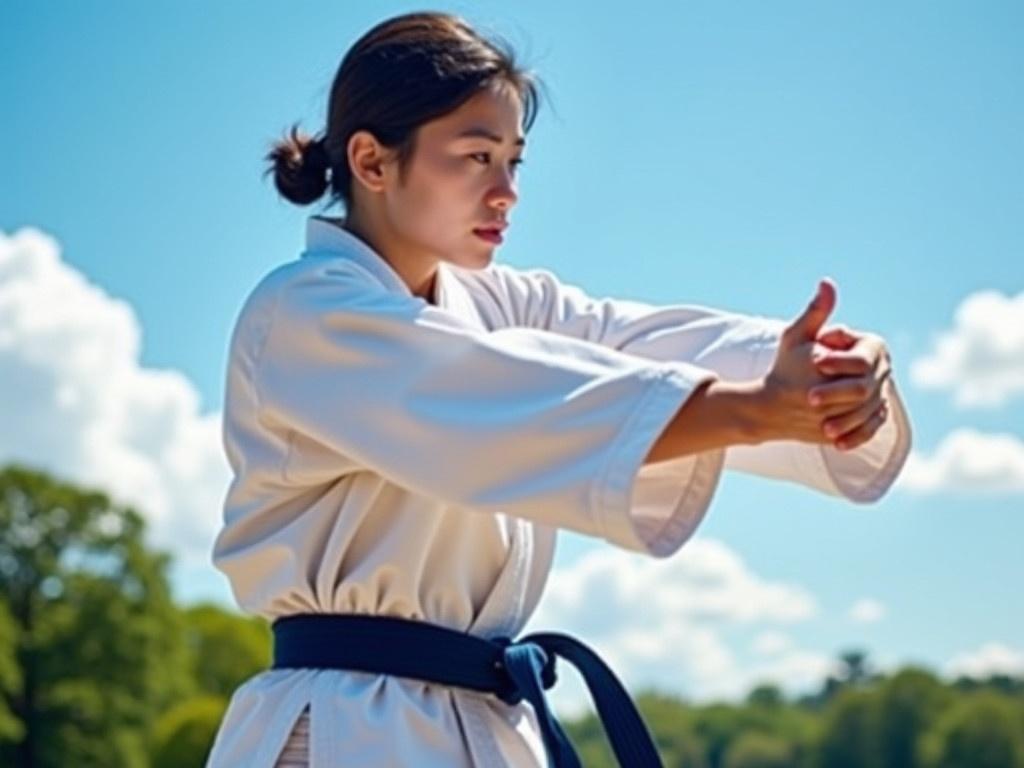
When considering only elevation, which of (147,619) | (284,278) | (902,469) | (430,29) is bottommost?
(902,469)

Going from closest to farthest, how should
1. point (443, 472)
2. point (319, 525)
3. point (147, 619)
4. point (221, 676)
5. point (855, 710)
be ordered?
point (443, 472)
point (319, 525)
point (147, 619)
point (221, 676)
point (855, 710)

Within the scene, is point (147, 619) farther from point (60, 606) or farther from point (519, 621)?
point (519, 621)

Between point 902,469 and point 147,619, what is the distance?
4378cm

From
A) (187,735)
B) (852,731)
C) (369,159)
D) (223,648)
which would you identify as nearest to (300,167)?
(369,159)

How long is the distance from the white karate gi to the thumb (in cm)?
15

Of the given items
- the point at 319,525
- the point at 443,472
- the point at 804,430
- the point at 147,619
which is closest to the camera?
the point at 804,430

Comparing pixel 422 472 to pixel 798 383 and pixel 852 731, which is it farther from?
pixel 852 731

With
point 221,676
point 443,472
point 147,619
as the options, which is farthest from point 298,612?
point 221,676

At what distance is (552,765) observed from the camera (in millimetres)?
3449

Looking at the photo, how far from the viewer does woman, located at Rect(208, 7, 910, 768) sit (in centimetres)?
316

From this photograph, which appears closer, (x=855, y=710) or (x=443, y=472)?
(x=443, y=472)

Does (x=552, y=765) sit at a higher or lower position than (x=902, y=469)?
lower

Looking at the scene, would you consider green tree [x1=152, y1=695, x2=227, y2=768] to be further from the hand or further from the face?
the hand

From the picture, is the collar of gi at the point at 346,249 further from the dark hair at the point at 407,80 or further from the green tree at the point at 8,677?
the green tree at the point at 8,677
